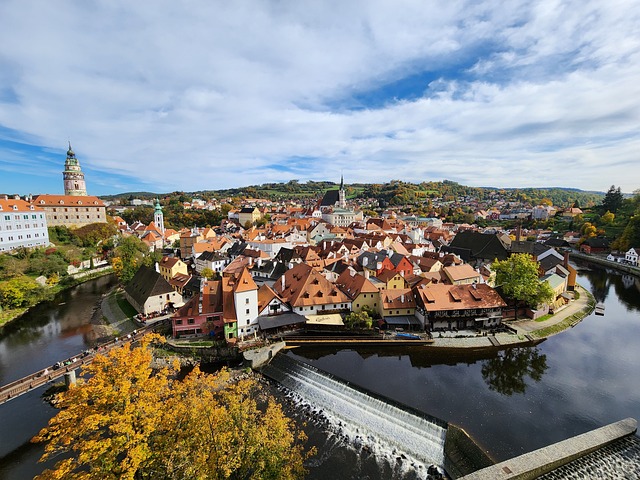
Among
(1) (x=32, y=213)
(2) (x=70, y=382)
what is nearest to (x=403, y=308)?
(2) (x=70, y=382)

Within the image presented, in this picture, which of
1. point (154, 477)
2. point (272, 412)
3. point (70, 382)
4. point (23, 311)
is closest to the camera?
point (154, 477)

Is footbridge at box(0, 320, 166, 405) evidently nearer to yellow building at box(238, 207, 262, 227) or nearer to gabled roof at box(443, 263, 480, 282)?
gabled roof at box(443, 263, 480, 282)

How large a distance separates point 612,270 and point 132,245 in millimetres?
88077

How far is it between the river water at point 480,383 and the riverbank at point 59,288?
272 centimetres

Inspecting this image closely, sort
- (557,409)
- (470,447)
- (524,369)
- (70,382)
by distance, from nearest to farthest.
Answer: (470,447), (557,409), (70,382), (524,369)

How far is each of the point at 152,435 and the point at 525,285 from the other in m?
33.1

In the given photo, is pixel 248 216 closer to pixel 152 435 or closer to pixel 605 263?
pixel 605 263

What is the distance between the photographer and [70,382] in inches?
854

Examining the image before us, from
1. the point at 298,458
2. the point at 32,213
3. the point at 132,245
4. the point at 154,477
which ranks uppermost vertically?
the point at 32,213

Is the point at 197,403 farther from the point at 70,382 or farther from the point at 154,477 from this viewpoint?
the point at 70,382

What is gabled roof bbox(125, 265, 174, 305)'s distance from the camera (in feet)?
110

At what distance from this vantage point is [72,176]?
3081 inches

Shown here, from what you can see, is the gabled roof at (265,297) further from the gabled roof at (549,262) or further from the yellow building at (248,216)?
the yellow building at (248,216)

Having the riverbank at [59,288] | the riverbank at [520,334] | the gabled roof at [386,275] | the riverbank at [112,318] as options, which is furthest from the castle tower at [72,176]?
the riverbank at [520,334]
